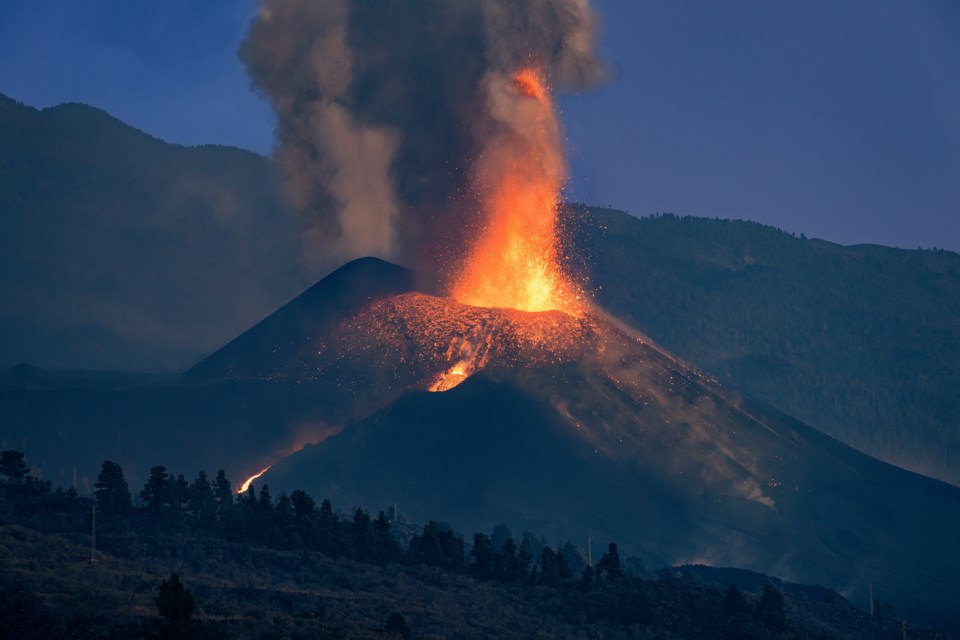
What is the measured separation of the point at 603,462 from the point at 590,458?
152cm

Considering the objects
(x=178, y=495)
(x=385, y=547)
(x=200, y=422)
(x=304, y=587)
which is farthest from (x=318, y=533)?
(x=200, y=422)

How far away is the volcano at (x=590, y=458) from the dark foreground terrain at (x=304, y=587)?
1606 inches

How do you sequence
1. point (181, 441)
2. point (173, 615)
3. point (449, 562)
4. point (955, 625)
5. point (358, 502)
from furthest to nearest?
point (181, 441) < point (358, 502) < point (955, 625) < point (449, 562) < point (173, 615)

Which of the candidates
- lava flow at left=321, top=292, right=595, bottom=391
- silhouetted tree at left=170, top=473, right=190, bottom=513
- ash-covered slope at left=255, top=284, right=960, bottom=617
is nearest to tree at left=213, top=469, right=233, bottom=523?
silhouetted tree at left=170, top=473, right=190, bottom=513

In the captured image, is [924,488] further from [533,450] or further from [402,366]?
[402,366]

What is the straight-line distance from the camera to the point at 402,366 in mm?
188625

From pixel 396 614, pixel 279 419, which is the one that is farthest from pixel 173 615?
pixel 279 419

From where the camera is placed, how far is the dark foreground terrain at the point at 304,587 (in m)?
71.2

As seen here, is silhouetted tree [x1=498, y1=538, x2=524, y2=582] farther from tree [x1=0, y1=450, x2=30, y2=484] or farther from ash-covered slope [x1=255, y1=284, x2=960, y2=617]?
ash-covered slope [x1=255, y1=284, x2=960, y2=617]

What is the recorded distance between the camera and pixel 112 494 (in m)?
104

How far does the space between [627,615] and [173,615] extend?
36.0m

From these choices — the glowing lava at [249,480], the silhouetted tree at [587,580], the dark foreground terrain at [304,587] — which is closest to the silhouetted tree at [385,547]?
the dark foreground terrain at [304,587]

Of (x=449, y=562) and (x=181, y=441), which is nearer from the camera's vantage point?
(x=449, y=562)

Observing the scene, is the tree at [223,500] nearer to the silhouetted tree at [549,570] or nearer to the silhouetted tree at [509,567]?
the silhouetted tree at [509,567]
